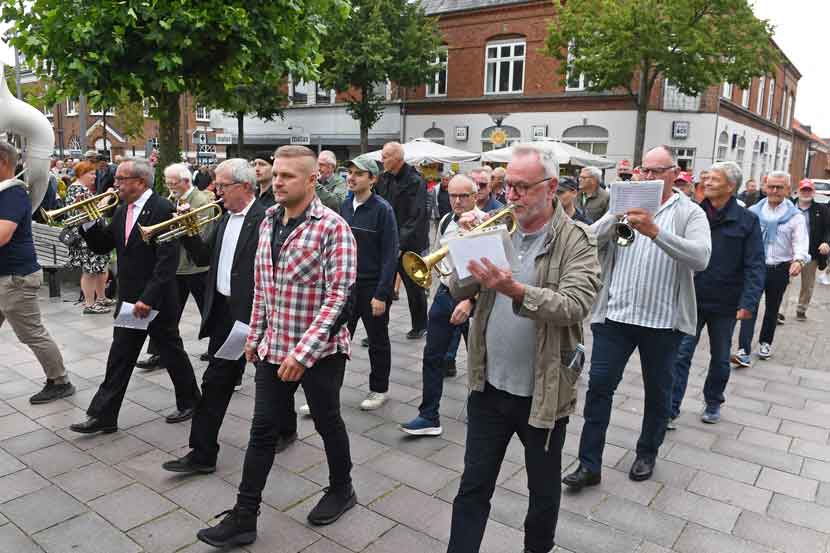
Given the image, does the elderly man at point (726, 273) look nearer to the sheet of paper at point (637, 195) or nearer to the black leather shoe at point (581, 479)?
the black leather shoe at point (581, 479)

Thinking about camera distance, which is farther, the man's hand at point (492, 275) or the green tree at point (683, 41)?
the green tree at point (683, 41)

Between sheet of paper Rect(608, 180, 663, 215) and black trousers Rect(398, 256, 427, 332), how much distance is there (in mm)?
3854

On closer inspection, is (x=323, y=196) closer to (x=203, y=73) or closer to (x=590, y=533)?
(x=203, y=73)

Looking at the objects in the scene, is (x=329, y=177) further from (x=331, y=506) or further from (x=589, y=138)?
(x=589, y=138)

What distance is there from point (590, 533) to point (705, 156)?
81.1 feet

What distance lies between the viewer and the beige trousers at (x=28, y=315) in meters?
4.86

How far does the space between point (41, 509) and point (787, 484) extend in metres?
4.69

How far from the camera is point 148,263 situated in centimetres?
459

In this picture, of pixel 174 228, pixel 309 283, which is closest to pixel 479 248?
pixel 309 283

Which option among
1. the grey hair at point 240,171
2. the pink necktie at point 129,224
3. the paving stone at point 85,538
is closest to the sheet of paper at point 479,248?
the grey hair at point 240,171

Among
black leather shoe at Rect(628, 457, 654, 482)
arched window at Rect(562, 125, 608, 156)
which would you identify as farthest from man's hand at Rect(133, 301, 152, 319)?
arched window at Rect(562, 125, 608, 156)

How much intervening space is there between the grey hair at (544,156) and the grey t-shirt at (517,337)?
0.23 m

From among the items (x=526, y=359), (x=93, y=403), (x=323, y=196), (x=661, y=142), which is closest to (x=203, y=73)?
(x=323, y=196)

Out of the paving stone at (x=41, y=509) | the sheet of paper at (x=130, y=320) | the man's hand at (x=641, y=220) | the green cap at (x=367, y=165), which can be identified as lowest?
the paving stone at (x=41, y=509)
